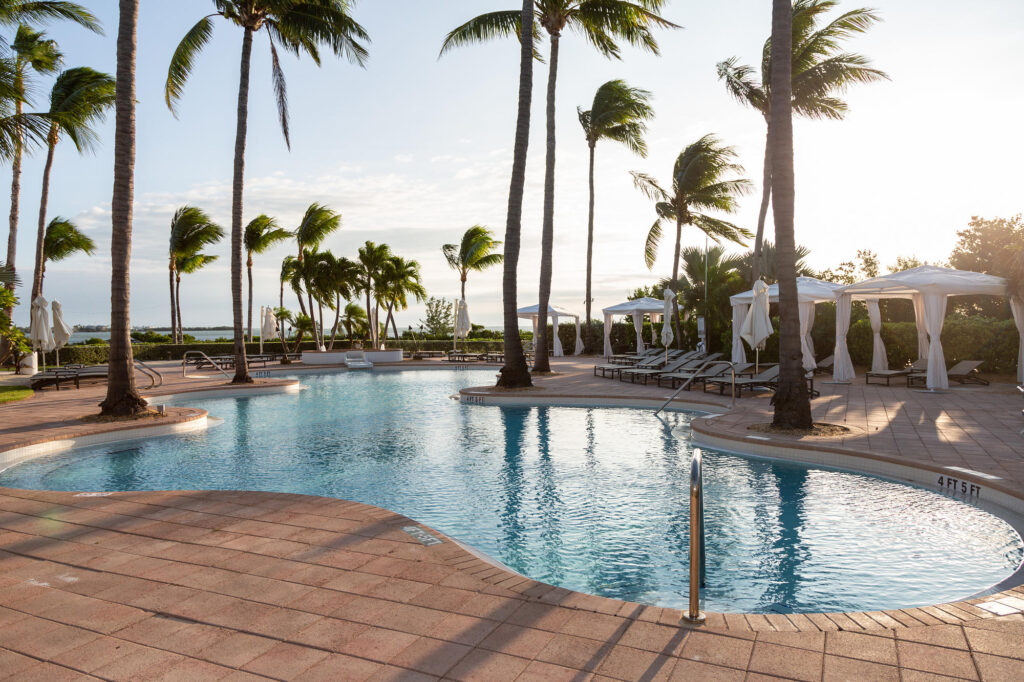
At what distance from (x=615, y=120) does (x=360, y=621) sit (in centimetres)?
2266

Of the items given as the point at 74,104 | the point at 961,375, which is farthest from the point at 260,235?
the point at 961,375

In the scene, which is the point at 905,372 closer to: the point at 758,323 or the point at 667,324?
the point at 758,323

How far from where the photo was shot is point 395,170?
16.4 metres

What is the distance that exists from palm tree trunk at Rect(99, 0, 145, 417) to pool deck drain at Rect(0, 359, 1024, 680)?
230 inches

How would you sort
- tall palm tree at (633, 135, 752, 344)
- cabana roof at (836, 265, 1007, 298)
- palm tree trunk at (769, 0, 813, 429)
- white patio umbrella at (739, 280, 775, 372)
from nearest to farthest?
palm tree trunk at (769, 0, 813, 429) → cabana roof at (836, 265, 1007, 298) → white patio umbrella at (739, 280, 775, 372) → tall palm tree at (633, 135, 752, 344)

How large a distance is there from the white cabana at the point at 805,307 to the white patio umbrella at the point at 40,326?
18070mm

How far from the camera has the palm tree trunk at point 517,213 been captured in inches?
550

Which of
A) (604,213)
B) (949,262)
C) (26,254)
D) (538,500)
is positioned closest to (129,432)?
(538,500)

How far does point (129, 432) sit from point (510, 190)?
30.0 feet

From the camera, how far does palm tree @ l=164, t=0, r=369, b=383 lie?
47.4ft

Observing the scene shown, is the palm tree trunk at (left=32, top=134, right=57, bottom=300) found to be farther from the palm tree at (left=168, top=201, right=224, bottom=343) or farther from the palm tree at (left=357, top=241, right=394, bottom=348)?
the palm tree at (left=357, top=241, right=394, bottom=348)

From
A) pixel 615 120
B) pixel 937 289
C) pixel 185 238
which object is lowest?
pixel 937 289

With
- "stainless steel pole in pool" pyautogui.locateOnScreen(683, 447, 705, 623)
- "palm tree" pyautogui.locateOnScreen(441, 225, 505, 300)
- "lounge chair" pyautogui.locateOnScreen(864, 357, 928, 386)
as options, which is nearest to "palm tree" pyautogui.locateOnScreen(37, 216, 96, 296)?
"palm tree" pyautogui.locateOnScreen(441, 225, 505, 300)

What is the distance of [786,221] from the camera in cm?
827
